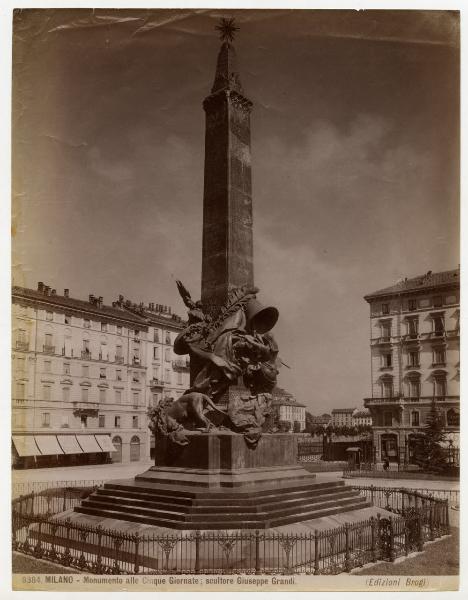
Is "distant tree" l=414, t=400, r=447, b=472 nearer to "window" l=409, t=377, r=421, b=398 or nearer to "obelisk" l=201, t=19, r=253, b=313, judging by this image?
"window" l=409, t=377, r=421, b=398

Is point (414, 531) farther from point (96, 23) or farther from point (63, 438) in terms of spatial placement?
Result: point (63, 438)

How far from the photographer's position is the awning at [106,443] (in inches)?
1508

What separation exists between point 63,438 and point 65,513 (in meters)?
17.9

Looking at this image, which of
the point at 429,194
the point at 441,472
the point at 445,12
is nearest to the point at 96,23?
the point at 445,12

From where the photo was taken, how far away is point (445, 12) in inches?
490

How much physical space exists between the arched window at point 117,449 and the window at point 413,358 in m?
19.2

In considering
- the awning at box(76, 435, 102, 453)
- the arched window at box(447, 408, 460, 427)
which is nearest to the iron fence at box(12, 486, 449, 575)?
Result: the arched window at box(447, 408, 460, 427)

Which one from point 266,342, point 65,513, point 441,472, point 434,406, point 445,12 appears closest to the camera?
point 445,12

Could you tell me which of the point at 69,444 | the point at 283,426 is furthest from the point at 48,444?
the point at 283,426

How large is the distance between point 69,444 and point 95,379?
435 centimetres

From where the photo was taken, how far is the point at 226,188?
1716 centimetres

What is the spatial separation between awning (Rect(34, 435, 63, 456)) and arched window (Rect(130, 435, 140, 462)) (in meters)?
11.4

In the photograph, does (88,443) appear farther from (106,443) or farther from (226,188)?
(226,188)

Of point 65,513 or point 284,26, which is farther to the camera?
point 65,513
